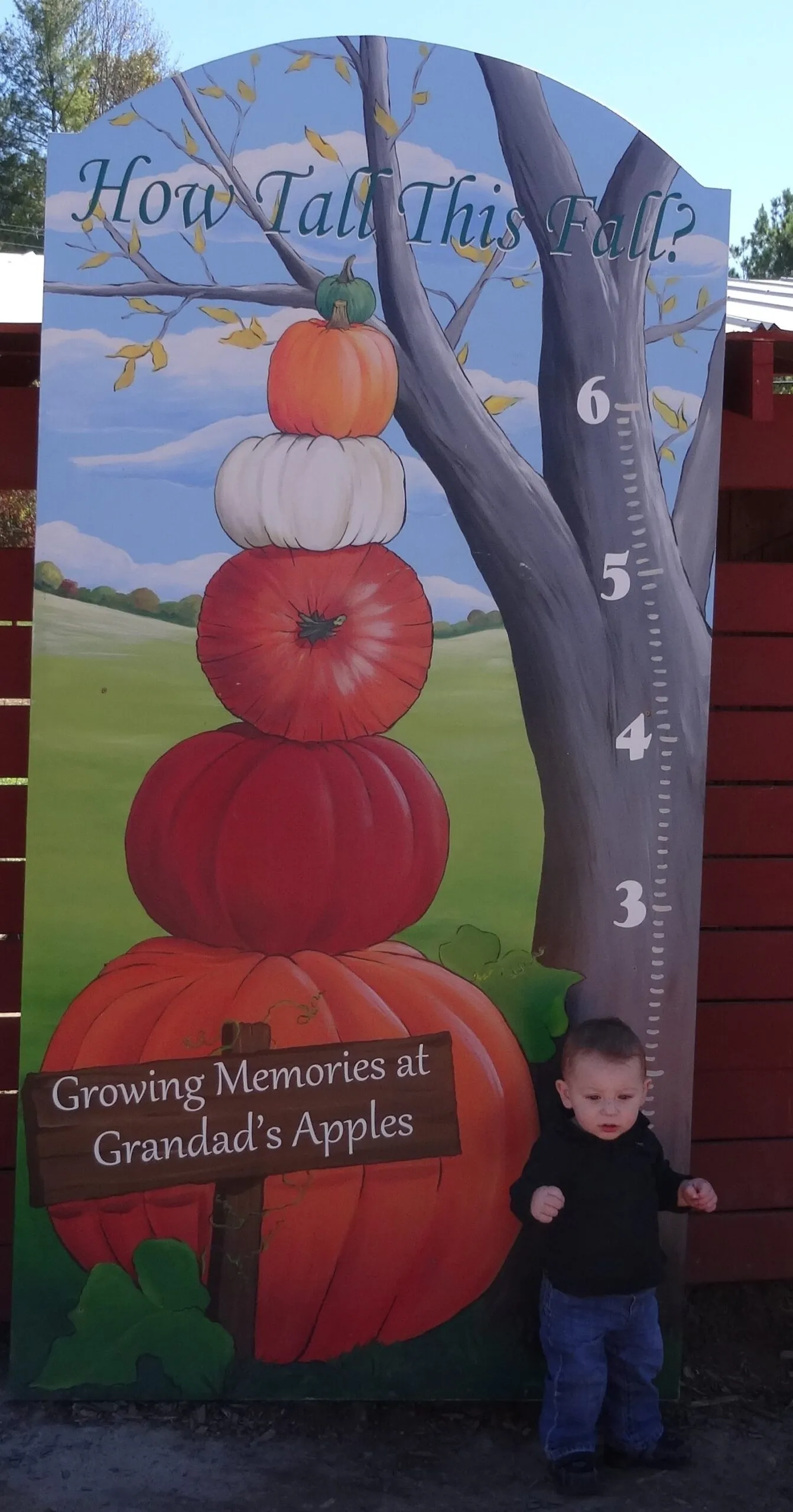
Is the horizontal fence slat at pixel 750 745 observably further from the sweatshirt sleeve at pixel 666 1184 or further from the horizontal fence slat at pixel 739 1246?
the horizontal fence slat at pixel 739 1246

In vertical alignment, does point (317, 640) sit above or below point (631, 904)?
above

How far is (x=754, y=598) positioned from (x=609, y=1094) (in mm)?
1393

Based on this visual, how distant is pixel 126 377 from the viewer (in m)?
2.82

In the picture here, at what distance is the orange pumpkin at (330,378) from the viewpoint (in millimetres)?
2830

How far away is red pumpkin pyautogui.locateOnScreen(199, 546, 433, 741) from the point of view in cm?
287

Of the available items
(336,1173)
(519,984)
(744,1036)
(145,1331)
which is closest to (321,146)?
(519,984)

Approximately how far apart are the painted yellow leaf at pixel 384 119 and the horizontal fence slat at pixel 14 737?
1.64 metres

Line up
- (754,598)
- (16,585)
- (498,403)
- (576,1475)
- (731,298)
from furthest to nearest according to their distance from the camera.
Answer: (731,298)
(754,598)
(16,585)
(498,403)
(576,1475)

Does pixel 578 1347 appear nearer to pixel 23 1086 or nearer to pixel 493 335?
pixel 23 1086

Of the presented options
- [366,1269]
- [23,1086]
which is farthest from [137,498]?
[366,1269]

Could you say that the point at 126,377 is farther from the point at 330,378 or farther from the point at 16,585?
the point at 16,585

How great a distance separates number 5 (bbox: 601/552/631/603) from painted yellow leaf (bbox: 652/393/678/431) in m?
0.32

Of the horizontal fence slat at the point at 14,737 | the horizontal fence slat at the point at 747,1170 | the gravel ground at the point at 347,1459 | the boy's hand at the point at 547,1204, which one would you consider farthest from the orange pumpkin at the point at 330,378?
the gravel ground at the point at 347,1459

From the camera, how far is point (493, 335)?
9.39 feet
